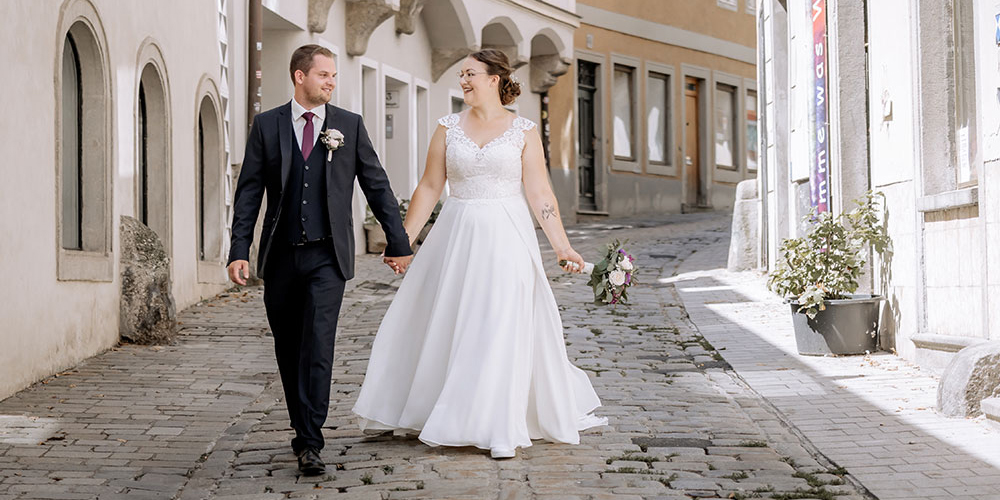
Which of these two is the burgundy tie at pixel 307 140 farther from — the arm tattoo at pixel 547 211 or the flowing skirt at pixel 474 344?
the arm tattoo at pixel 547 211

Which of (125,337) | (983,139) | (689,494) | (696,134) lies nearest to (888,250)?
(983,139)

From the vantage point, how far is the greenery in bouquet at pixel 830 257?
32.3ft

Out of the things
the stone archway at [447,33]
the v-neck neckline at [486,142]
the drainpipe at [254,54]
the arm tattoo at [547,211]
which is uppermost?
the stone archway at [447,33]

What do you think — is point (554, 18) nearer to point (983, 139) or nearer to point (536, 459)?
point (983, 139)

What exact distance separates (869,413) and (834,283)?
2603 mm

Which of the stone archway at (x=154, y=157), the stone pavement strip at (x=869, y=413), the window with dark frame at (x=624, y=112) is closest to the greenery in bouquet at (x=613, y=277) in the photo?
the stone pavement strip at (x=869, y=413)

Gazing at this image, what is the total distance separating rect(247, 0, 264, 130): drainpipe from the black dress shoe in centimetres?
1025

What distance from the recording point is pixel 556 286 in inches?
619

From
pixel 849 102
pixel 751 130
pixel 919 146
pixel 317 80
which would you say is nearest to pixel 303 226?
pixel 317 80

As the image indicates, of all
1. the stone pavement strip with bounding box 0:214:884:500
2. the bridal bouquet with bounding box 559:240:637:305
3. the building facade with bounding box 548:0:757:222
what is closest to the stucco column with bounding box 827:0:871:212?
the stone pavement strip with bounding box 0:214:884:500

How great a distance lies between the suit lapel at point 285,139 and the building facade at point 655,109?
20.4m

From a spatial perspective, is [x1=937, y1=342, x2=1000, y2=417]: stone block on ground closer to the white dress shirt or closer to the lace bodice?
the lace bodice

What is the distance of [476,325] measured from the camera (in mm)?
6109

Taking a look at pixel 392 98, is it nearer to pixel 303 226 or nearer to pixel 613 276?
pixel 613 276
